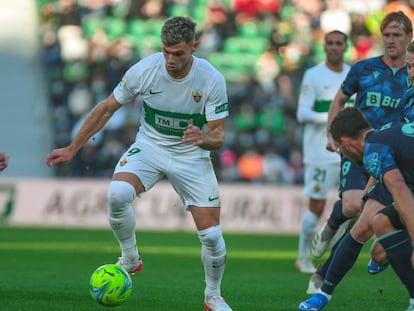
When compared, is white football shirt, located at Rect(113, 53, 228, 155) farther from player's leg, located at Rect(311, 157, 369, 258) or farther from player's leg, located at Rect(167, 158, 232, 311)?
player's leg, located at Rect(311, 157, 369, 258)

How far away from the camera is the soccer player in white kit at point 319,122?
43.1ft

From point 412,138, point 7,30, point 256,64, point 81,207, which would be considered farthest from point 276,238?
point 412,138

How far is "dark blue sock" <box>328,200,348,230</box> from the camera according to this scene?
10723 millimetres

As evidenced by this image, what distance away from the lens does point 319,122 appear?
44.0 feet

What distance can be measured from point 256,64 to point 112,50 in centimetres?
363

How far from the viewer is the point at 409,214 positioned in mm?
6969

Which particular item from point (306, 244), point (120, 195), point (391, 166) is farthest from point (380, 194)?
point (306, 244)

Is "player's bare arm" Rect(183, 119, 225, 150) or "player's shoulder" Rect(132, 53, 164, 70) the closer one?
"player's bare arm" Rect(183, 119, 225, 150)

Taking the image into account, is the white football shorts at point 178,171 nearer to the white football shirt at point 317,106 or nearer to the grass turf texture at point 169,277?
the grass turf texture at point 169,277

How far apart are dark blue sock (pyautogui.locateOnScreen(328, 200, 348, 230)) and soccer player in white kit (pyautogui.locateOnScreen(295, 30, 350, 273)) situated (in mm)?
2019

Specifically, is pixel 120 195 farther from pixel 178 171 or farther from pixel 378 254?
pixel 378 254

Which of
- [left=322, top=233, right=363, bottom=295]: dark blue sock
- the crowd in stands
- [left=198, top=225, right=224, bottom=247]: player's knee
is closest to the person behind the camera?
[left=322, top=233, right=363, bottom=295]: dark blue sock

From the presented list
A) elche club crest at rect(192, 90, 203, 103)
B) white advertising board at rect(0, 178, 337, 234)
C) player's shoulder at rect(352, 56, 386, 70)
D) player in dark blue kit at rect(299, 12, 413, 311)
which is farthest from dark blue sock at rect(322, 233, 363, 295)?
white advertising board at rect(0, 178, 337, 234)

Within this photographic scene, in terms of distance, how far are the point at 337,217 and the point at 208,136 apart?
304 centimetres
